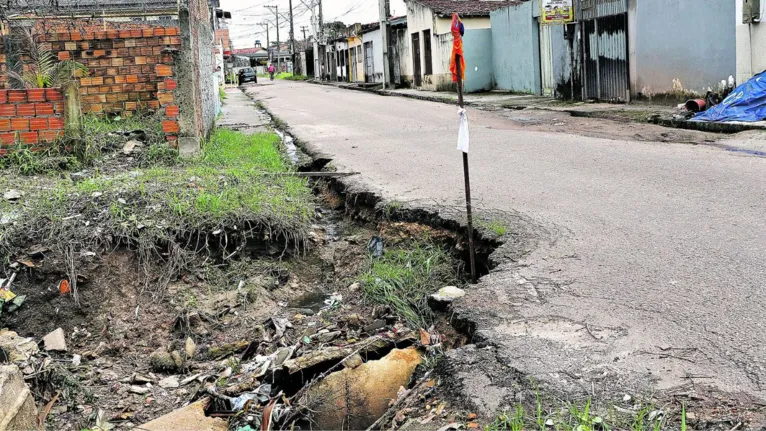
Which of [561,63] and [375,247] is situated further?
[561,63]

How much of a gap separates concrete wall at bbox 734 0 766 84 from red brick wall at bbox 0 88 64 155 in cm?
1157

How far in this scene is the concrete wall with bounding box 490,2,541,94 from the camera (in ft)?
79.2

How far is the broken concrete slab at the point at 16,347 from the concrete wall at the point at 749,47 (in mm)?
12921

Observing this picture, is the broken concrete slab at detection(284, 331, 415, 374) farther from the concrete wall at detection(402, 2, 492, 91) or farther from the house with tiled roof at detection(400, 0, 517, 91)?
the concrete wall at detection(402, 2, 492, 91)

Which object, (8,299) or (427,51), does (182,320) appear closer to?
(8,299)

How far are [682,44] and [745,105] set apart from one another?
3.80 metres

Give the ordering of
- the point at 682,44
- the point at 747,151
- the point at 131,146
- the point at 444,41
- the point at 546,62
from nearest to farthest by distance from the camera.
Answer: the point at 131,146 < the point at 747,151 < the point at 682,44 < the point at 546,62 < the point at 444,41

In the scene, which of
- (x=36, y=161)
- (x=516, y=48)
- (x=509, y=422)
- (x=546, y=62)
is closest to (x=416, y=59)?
(x=516, y=48)

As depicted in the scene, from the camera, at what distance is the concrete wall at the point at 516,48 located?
79.2 ft

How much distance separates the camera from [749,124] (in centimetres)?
1199

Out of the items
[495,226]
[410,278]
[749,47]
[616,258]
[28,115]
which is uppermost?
[749,47]

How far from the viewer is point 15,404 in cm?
341

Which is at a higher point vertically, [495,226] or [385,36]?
[385,36]

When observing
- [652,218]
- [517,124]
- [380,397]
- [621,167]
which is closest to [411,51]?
[517,124]
